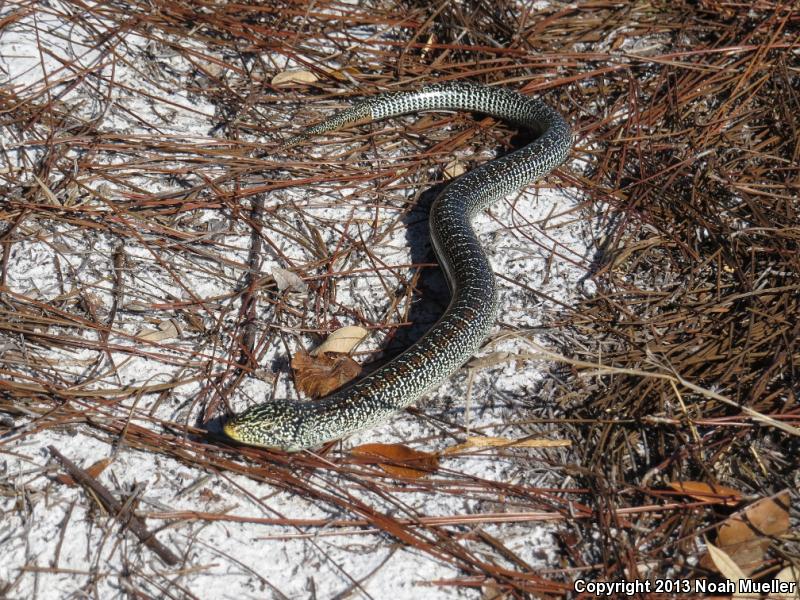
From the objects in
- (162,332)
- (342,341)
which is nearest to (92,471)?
(162,332)

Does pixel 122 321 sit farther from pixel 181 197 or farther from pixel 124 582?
pixel 124 582

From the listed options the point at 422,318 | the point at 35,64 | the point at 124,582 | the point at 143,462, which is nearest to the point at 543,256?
the point at 422,318

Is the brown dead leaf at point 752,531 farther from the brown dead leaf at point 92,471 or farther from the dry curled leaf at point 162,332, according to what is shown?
the dry curled leaf at point 162,332

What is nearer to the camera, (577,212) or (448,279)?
(448,279)

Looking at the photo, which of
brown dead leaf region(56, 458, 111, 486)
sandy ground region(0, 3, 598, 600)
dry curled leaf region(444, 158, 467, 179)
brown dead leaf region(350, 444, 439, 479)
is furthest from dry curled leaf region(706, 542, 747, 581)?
dry curled leaf region(444, 158, 467, 179)

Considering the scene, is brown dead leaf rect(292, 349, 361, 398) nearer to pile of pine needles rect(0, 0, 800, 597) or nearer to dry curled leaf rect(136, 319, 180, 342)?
pile of pine needles rect(0, 0, 800, 597)

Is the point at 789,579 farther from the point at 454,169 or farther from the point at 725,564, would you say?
the point at 454,169
